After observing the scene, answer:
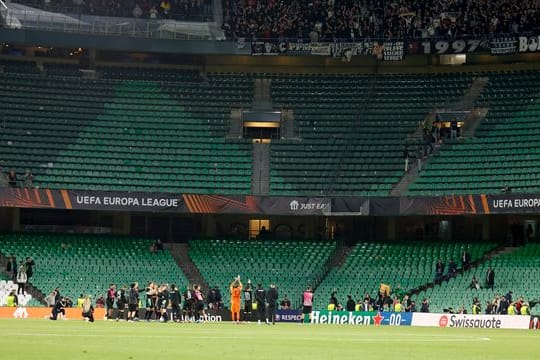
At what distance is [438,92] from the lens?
244 feet

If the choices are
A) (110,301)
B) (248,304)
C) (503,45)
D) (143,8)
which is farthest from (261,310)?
(143,8)

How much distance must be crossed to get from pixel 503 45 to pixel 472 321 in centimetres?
Answer: 2288

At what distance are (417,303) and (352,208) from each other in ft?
27.2

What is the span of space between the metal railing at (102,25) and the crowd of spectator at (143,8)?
0.76m

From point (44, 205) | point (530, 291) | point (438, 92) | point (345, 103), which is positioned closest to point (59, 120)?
point (44, 205)

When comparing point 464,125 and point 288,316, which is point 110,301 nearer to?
point 288,316

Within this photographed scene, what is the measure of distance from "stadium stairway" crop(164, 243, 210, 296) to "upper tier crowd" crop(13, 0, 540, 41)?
15.8m

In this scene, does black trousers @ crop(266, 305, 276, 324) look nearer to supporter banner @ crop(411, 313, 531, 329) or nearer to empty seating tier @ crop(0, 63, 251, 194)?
supporter banner @ crop(411, 313, 531, 329)

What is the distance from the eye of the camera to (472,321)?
54.2 meters

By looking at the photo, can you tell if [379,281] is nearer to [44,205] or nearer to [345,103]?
[345,103]

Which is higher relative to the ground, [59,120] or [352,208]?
[59,120]

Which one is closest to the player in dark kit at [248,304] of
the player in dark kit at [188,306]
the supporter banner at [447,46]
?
the player in dark kit at [188,306]

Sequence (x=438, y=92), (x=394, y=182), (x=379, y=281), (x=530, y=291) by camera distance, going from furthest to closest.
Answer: (x=438, y=92) < (x=394, y=182) < (x=379, y=281) < (x=530, y=291)

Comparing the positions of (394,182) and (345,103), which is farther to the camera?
(345,103)
